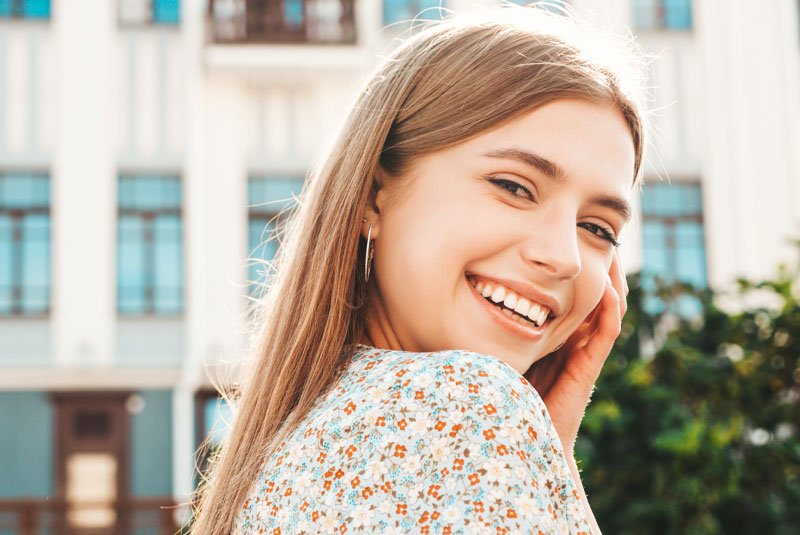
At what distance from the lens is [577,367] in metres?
Result: 1.57

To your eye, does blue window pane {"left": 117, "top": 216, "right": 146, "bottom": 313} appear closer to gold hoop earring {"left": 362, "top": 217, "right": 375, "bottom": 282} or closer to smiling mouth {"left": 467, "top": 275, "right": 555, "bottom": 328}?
gold hoop earring {"left": 362, "top": 217, "right": 375, "bottom": 282}

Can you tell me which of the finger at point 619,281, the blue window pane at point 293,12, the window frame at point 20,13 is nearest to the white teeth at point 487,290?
the finger at point 619,281

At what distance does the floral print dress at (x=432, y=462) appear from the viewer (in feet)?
2.97

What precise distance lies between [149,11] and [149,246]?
3053mm

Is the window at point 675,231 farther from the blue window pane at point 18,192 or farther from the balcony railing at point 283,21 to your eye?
the blue window pane at point 18,192

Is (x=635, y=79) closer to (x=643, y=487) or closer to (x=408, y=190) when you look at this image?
(x=408, y=190)

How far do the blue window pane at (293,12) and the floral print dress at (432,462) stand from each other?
39.5ft

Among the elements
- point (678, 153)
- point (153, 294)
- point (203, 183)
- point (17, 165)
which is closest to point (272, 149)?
point (203, 183)

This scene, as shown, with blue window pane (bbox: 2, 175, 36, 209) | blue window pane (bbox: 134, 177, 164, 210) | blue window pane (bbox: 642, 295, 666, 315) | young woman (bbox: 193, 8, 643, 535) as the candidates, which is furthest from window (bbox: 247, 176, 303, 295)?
young woman (bbox: 193, 8, 643, 535)

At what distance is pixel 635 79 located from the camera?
1.38 meters

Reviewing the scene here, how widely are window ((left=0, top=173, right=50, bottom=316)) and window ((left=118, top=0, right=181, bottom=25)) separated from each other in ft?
7.62

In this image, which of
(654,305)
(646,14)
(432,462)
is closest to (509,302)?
(432,462)

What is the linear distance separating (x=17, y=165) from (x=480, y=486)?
1203cm

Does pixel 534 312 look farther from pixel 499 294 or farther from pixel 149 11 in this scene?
pixel 149 11
